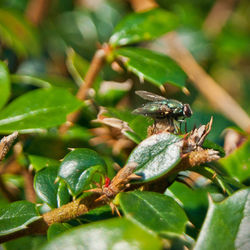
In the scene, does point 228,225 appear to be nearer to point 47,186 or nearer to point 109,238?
point 109,238

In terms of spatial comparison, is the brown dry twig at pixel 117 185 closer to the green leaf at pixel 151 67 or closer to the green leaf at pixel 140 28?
the green leaf at pixel 151 67

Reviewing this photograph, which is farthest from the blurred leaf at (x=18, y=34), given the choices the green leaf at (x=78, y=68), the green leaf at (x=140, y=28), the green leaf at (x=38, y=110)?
the green leaf at (x=38, y=110)

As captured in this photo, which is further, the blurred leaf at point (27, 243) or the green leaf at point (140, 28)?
the green leaf at point (140, 28)

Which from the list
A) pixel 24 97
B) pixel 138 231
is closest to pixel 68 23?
pixel 24 97

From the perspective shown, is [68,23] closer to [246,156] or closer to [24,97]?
[24,97]

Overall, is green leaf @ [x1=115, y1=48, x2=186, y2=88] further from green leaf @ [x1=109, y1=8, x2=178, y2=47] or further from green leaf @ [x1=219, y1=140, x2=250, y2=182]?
green leaf @ [x1=219, y1=140, x2=250, y2=182]

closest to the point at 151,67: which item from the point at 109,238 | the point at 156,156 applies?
the point at 156,156

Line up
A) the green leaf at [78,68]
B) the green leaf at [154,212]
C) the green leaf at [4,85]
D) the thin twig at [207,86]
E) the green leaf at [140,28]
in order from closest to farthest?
the green leaf at [154,212], the green leaf at [4,85], the green leaf at [140,28], the green leaf at [78,68], the thin twig at [207,86]
